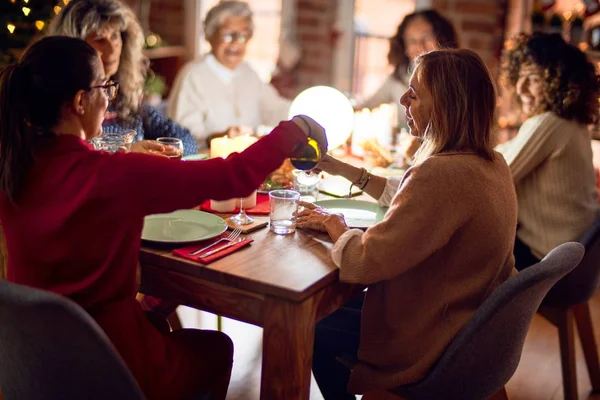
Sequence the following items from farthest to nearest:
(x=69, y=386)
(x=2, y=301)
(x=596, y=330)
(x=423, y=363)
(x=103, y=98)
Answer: (x=596, y=330)
(x=423, y=363)
(x=103, y=98)
(x=69, y=386)
(x=2, y=301)

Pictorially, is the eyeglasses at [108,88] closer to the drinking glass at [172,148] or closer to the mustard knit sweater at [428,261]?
the drinking glass at [172,148]

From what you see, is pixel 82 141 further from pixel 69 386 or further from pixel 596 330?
pixel 596 330

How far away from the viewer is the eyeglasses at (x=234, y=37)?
10.4ft

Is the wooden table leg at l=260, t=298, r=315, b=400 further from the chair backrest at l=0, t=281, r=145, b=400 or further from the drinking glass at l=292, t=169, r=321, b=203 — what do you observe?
the drinking glass at l=292, t=169, r=321, b=203

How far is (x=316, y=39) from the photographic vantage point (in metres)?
4.51

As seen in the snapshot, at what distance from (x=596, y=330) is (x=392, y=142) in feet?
3.83

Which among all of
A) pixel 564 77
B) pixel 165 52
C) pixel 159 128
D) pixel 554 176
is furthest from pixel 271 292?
pixel 165 52

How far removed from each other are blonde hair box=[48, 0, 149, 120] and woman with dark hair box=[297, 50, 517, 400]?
4.20 ft

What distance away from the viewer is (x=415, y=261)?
1450 millimetres

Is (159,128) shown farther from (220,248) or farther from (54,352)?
(54,352)

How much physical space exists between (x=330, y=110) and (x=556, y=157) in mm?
743

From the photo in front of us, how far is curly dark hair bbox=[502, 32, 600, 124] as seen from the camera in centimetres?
227

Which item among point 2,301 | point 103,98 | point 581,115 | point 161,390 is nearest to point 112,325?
point 161,390

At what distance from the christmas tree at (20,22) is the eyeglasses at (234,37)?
0.74m
